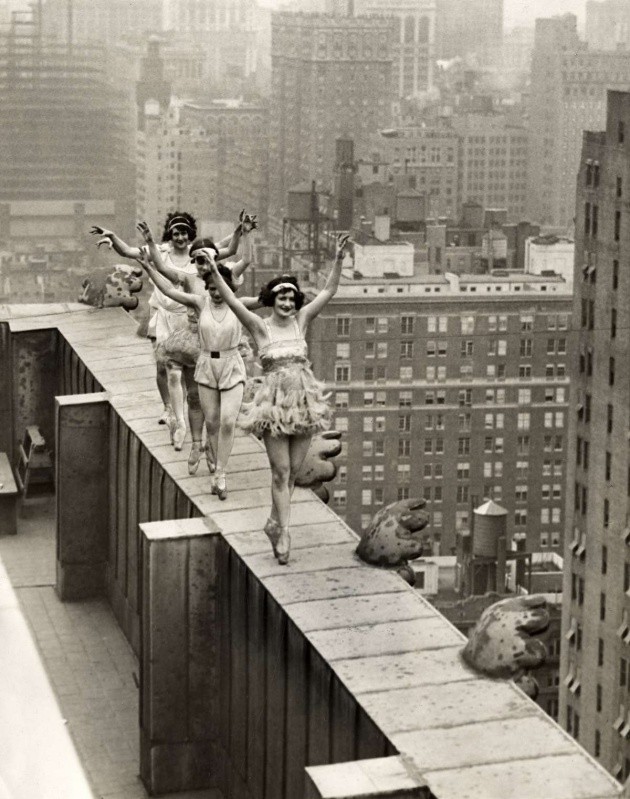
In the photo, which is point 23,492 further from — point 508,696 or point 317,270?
point 317,270

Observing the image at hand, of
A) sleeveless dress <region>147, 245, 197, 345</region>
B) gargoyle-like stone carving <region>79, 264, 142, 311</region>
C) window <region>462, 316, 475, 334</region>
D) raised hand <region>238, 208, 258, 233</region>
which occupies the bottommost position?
window <region>462, 316, 475, 334</region>

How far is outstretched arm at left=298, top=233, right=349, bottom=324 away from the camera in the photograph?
30.6 ft

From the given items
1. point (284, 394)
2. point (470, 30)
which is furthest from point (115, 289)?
point (470, 30)

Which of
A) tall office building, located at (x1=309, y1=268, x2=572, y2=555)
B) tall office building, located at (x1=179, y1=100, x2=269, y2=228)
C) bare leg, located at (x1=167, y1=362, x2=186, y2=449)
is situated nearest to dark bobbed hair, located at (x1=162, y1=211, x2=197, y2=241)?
bare leg, located at (x1=167, y1=362, x2=186, y2=449)

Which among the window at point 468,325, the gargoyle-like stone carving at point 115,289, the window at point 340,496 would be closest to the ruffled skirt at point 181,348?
the gargoyle-like stone carving at point 115,289

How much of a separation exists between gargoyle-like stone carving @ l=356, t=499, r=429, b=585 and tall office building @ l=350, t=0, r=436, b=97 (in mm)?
140658

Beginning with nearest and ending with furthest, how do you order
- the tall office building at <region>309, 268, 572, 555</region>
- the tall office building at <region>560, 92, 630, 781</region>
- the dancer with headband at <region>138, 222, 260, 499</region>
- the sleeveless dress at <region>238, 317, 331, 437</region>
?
the sleeveless dress at <region>238, 317, 331, 437</region>
the dancer with headband at <region>138, 222, 260, 499</region>
the tall office building at <region>560, 92, 630, 781</region>
the tall office building at <region>309, 268, 572, 555</region>

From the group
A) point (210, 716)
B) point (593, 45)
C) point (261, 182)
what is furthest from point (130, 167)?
point (210, 716)

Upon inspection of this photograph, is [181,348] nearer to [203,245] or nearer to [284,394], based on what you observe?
[203,245]

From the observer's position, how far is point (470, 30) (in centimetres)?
15588

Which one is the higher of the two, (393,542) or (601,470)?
(393,542)

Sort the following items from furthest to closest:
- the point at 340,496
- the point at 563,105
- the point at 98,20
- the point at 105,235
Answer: the point at 563,105, the point at 98,20, the point at 340,496, the point at 105,235

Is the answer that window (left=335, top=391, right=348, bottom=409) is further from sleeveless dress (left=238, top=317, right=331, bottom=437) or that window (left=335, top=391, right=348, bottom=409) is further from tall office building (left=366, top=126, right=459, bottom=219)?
sleeveless dress (left=238, top=317, right=331, bottom=437)

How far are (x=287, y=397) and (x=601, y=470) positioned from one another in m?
59.6
